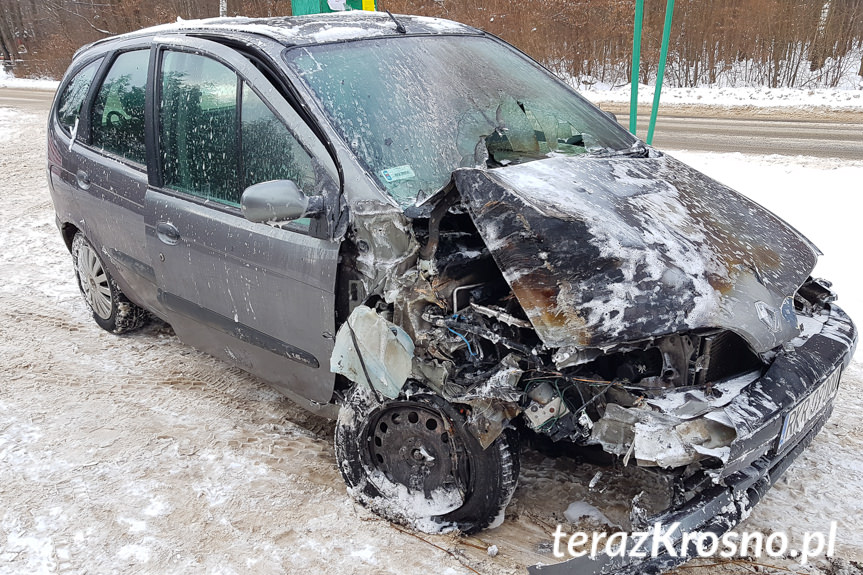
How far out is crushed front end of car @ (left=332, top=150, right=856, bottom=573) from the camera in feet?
7.23

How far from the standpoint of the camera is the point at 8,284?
571 centimetres

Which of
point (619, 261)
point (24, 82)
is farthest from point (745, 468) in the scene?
point (24, 82)

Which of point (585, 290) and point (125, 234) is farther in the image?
point (125, 234)

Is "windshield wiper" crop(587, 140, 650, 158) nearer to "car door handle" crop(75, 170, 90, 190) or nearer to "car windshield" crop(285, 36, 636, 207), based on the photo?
"car windshield" crop(285, 36, 636, 207)

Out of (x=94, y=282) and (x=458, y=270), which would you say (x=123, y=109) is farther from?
(x=458, y=270)

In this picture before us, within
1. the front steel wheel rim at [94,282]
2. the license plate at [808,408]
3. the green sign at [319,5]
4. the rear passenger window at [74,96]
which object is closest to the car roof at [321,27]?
the rear passenger window at [74,96]

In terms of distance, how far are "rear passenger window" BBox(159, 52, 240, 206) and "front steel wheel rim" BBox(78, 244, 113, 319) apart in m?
1.45

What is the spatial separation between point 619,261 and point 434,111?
119 centimetres

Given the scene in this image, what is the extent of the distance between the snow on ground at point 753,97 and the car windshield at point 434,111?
1242 cm

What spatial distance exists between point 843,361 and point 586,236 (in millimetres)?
1230

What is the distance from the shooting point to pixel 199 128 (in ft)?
10.9

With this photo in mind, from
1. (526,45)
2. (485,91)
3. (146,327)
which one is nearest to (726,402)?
(485,91)

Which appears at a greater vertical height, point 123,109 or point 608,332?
point 123,109

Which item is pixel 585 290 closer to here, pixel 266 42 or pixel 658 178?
pixel 658 178
